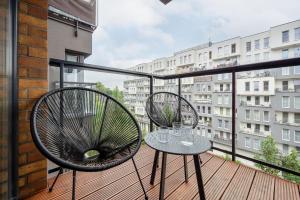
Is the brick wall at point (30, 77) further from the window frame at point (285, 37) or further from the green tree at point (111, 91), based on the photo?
the window frame at point (285, 37)

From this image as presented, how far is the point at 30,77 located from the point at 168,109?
1.32 meters

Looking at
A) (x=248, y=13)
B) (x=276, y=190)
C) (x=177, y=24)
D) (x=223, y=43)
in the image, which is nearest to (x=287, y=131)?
(x=276, y=190)

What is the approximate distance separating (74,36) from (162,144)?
17.3ft

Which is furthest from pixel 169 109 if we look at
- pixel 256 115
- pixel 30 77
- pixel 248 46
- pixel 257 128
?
pixel 248 46

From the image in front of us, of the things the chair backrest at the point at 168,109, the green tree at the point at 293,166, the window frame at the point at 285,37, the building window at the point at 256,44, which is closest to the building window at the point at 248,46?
the building window at the point at 256,44

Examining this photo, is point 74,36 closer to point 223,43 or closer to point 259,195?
point 259,195

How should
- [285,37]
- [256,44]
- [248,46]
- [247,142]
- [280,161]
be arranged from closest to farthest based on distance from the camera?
1. [280,161]
2. [247,142]
3. [285,37]
4. [256,44]
5. [248,46]

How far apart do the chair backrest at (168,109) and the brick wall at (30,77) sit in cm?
100

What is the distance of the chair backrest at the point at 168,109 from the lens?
1.87 meters

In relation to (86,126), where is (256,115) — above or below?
below

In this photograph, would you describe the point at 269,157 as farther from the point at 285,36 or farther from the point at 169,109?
the point at 285,36

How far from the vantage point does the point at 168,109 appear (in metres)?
1.99

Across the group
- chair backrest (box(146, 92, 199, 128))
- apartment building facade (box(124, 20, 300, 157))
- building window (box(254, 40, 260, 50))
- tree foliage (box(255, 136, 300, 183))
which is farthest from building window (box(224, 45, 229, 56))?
chair backrest (box(146, 92, 199, 128))

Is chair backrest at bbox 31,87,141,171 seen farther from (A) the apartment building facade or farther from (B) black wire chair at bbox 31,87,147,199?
(A) the apartment building facade
